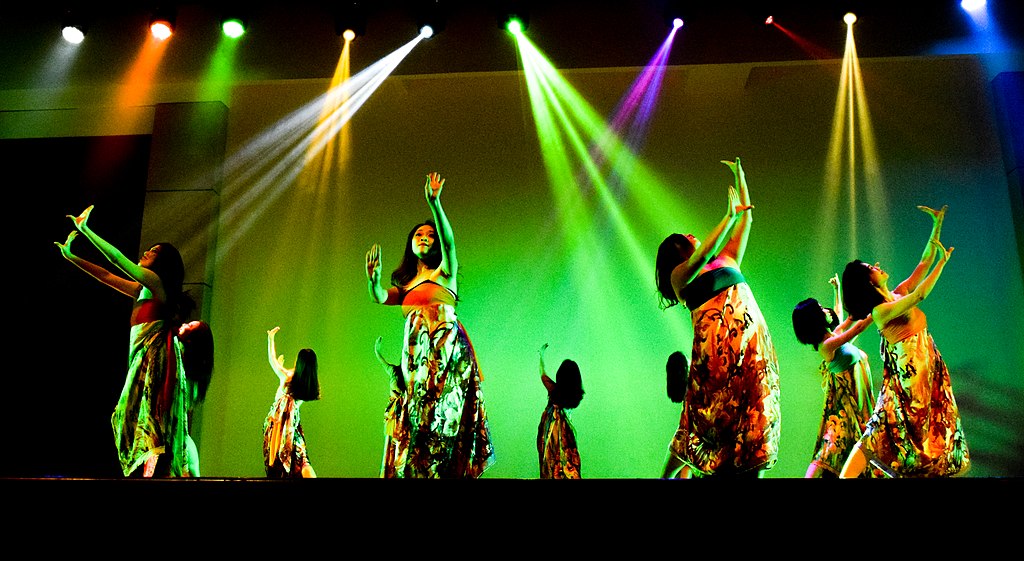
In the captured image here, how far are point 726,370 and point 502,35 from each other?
3.05 metres

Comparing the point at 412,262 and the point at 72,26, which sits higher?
the point at 72,26

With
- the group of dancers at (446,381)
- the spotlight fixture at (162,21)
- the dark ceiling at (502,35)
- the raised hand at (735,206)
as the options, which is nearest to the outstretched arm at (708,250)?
the raised hand at (735,206)

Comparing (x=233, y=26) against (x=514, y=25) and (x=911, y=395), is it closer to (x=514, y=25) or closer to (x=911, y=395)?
(x=514, y=25)

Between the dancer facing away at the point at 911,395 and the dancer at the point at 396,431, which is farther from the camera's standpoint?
the dancer at the point at 396,431

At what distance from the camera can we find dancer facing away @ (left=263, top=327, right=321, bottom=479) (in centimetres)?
443

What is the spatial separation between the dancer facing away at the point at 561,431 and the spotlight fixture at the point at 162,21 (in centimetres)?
294

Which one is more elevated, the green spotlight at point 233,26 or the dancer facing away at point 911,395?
the green spotlight at point 233,26

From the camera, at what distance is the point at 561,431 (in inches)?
171

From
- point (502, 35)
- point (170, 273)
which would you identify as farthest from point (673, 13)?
point (170, 273)

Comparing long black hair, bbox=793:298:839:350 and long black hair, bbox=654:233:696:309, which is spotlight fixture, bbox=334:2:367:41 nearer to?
long black hair, bbox=654:233:696:309

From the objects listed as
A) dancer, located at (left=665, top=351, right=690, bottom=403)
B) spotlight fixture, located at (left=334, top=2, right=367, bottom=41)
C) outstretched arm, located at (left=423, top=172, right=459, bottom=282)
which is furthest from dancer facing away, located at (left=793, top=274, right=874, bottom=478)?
spotlight fixture, located at (left=334, top=2, right=367, bottom=41)

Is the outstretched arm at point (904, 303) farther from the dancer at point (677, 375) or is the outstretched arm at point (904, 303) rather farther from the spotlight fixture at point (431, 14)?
the spotlight fixture at point (431, 14)

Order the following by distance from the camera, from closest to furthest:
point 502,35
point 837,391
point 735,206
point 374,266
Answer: point 735,206
point 374,266
point 837,391
point 502,35

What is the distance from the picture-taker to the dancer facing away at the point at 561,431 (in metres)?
4.32
